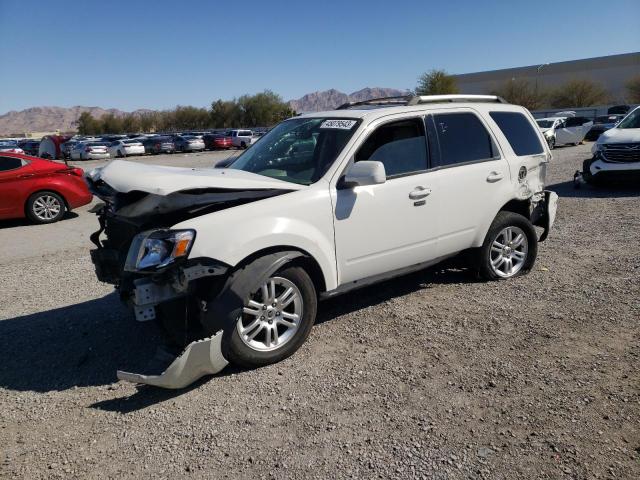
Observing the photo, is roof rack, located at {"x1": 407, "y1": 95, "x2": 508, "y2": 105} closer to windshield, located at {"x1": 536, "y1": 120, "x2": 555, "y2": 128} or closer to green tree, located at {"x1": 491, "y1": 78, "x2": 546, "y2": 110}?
windshield, located at {"x1": 536, "y1": 120, "x2": 555, "y2": 128}

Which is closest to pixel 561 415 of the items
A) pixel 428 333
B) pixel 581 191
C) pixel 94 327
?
pixel 428 333

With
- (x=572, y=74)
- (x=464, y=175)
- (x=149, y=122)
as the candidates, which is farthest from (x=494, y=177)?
(x=149, y=122)

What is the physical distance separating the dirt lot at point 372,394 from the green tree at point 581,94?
228 ft

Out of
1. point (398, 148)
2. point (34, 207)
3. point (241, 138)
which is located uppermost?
point (241, 138)

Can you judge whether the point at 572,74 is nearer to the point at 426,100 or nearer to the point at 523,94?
the point at 523,94

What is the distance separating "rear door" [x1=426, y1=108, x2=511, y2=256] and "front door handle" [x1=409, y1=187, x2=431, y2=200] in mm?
116

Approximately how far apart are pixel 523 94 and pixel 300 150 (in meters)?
72.4

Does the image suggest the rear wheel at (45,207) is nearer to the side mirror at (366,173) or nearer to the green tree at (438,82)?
the side mirror at (366,173)

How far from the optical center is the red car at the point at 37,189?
1002cm

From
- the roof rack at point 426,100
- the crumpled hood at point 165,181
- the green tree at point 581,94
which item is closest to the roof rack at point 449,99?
the roof rack at point 426,100

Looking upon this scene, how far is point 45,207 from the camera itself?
34.3 ft

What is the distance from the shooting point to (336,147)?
429 centimetres

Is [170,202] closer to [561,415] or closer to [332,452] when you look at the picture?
[332,452]

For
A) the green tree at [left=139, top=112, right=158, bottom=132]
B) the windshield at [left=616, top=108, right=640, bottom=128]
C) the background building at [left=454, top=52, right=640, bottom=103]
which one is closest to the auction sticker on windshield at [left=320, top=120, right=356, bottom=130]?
the windshield at [left=616, top=108, right=640, bottom=128]
